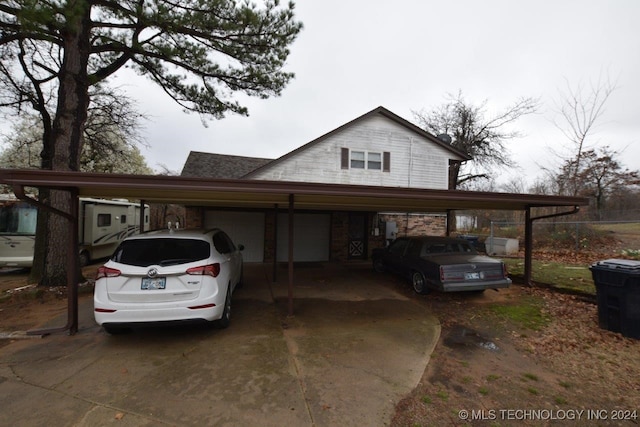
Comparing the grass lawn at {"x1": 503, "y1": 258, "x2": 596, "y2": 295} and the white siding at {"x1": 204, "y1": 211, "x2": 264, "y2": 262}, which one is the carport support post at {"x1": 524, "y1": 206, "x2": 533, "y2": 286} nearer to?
the grass lawn at {"x1": 503, "y1": 258, "x2": 596, "y2": 295}

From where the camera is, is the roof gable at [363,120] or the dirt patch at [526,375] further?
the roof gable at [363,120]

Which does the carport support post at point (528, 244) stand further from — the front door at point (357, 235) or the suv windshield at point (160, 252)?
the suv windshield at point (160, 252)

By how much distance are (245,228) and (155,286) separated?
7424 mm

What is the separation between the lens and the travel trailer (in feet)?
28.5

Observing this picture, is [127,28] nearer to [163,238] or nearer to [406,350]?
[163,238]

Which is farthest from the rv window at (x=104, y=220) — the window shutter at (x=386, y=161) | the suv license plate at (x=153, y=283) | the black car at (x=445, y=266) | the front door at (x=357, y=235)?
the window shutter at (x=386, y=161)

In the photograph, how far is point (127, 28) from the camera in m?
7.18

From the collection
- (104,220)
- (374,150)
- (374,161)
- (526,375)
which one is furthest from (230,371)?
(374,150)

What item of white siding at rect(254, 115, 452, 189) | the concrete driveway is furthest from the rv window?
the concrete driveway

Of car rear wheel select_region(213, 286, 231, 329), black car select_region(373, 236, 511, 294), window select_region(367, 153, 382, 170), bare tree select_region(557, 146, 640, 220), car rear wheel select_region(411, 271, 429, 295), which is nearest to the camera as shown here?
car rear wheel select_region(213, 286, 231, 329)

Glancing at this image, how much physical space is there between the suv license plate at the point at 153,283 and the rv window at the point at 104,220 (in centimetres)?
890

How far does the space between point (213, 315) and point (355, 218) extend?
8853mm

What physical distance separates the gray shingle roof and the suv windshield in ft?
27.4

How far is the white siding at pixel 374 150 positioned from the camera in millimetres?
12266
